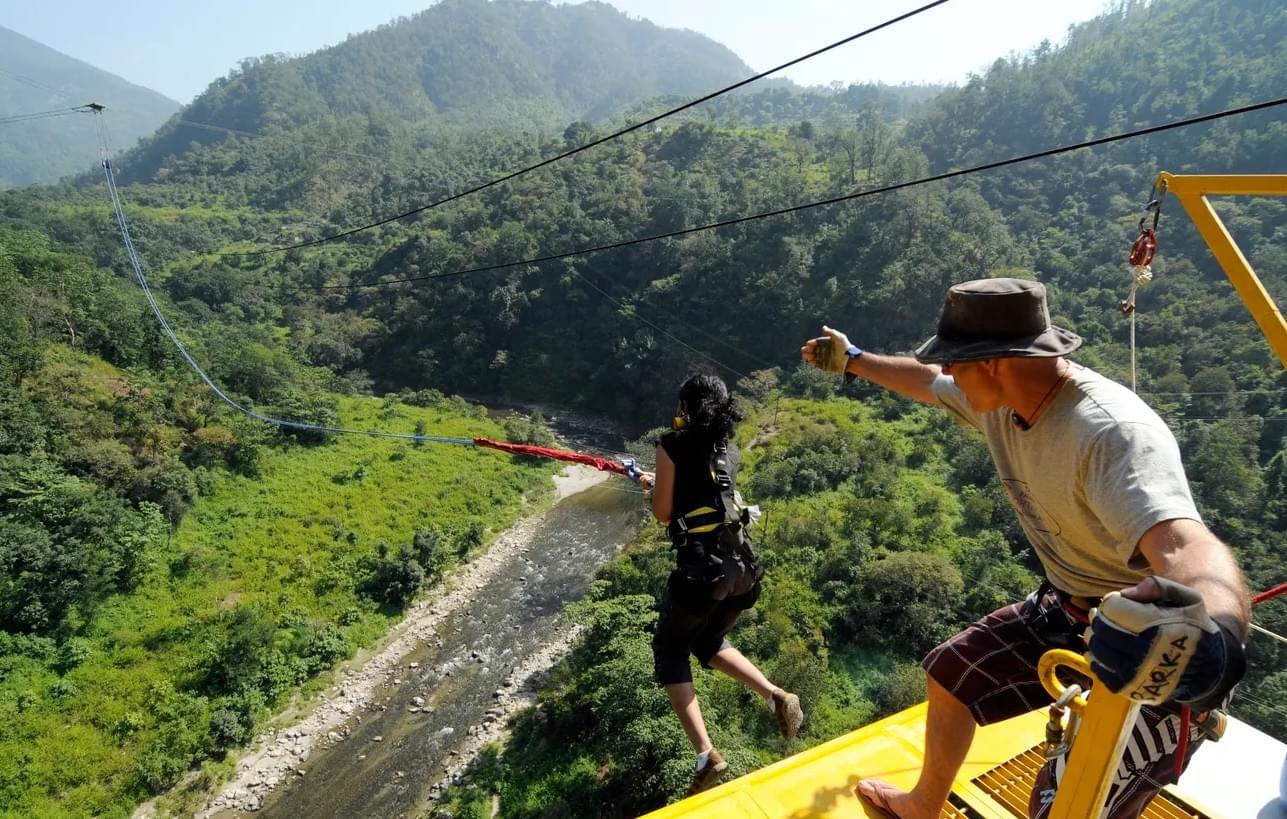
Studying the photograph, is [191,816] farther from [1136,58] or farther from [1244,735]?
[1136,58]

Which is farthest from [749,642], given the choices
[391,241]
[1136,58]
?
[1136,58]

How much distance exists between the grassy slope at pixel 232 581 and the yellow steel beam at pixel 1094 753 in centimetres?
1467

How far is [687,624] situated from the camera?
3.08 meters

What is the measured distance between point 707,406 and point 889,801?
1.61m


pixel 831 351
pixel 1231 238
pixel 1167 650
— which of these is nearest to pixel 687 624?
pixel 831 351

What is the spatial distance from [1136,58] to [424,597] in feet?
235

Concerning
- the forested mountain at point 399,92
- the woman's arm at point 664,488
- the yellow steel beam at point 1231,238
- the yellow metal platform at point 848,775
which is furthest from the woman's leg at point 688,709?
the forested mountain at point 399,92

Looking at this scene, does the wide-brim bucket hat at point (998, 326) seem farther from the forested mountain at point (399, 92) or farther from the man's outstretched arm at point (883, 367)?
the forested mountain at point (399, 92)

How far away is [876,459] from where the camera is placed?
20953mm

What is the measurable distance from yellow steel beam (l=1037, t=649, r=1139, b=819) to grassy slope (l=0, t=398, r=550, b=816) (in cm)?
1467

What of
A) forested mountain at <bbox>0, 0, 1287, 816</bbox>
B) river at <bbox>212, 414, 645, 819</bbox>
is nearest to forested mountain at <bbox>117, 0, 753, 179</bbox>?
forested mountain at <bbox>0, 0, 1287, 816</bbox>

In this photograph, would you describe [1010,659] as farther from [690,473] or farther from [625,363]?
[625,363]

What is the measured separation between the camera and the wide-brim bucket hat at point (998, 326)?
5.24 feet

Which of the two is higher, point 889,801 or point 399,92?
point 399,92
